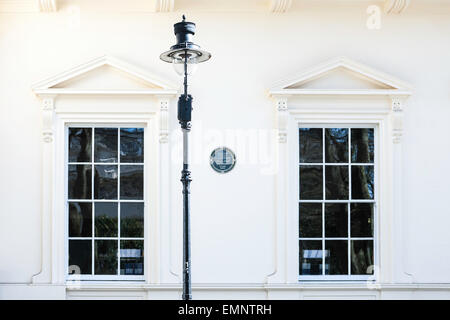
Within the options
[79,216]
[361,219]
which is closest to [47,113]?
[79,216]

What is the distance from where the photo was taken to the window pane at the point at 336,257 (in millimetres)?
8852

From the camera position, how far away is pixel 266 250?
8.66 meters

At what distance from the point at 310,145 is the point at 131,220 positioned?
251 cm

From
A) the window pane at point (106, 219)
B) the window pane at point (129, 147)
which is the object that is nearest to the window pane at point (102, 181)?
the window pane at point (106, 219)

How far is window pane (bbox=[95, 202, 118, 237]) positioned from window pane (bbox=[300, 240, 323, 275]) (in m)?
2.44

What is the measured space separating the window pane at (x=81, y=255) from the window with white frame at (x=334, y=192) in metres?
2.74

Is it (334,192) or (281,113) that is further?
(334,192)

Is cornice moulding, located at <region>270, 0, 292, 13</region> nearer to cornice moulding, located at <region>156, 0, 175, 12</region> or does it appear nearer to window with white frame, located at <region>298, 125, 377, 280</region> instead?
cornice moulding, located at <region>156, 0, 175, 12</region>

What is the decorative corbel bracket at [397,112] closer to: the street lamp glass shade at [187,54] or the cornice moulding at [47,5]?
the street lamp glass shade at [187,54]

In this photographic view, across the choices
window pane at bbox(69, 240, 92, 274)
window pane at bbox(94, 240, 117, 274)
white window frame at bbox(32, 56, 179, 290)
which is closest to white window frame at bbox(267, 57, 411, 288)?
white window frame at bbox(32, 56, 179, 290)

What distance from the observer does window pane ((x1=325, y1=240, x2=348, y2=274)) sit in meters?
8.85

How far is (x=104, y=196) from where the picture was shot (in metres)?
8.77

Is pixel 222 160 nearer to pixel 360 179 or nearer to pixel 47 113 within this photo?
pixel 360 179

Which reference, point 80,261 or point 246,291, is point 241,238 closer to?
point 246,291
